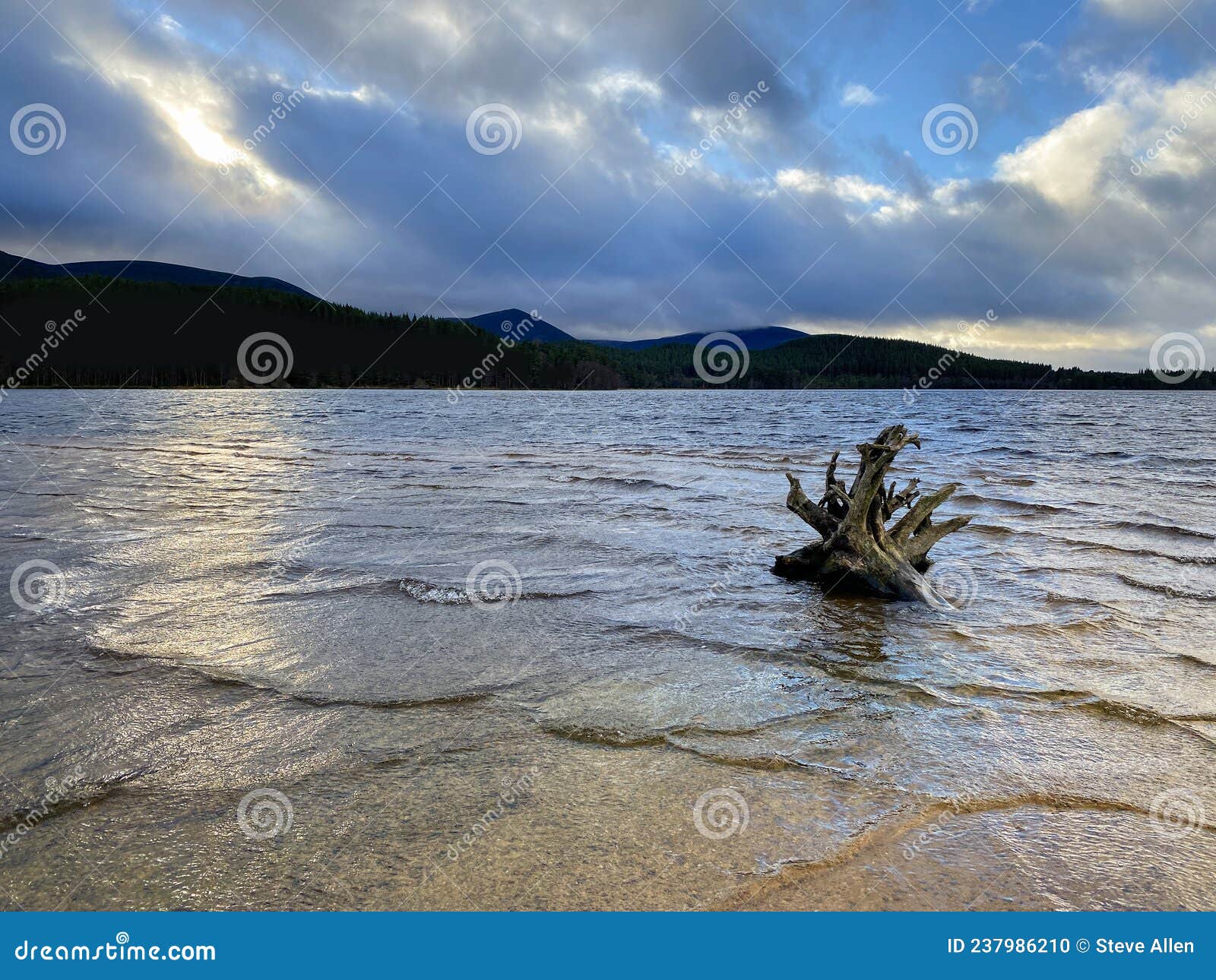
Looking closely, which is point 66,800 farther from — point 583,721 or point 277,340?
point 277,340

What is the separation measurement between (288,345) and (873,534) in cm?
16732

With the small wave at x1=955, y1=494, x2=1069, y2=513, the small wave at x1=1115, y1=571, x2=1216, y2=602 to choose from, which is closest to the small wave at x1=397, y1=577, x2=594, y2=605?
the small wave at x1=1115, y1=571, x2=1216, y2=602

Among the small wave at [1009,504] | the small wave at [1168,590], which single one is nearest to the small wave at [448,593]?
the small wave at [1168,590]

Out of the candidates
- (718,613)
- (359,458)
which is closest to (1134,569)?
(718,613)

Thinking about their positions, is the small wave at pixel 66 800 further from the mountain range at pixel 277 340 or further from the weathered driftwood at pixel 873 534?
the mountain range at pixel 277 340

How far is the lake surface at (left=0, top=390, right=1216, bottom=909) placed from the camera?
119 inches

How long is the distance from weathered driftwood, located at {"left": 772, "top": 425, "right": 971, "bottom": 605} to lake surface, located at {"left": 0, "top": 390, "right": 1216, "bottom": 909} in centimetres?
40

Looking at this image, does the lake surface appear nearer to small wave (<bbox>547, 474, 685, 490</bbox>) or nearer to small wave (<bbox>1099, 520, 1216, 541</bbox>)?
small wave (<bbox>1099, 520, 1216, 541</bbox>)

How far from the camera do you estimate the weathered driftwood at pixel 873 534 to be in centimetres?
789

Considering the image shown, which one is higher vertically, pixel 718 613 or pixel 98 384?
pixel 98 384

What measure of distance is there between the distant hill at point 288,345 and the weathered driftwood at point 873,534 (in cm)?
11787

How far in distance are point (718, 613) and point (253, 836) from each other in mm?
4654

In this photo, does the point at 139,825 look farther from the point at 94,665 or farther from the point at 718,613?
the point at 718,613

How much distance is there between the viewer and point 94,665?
17.0ft
